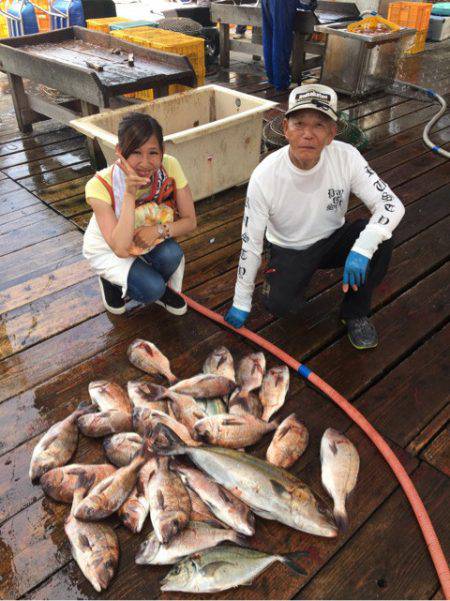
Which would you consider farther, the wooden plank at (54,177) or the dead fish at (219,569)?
the wooden plank at (54,177)

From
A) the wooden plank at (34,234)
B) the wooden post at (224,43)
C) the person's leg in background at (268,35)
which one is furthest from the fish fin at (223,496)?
the wooden post at (224,43)

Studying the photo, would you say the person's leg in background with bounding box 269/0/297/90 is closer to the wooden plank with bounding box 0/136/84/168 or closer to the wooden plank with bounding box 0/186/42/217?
the wooden plank with bounding box 0/136/84/168

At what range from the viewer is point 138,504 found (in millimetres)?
1876

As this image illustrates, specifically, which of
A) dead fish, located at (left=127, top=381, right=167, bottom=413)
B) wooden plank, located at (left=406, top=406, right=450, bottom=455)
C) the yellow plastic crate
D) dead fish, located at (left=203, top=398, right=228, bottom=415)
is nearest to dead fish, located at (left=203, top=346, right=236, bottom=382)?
dead fish, located at (left=203, top=398, right=228, bottom=415)

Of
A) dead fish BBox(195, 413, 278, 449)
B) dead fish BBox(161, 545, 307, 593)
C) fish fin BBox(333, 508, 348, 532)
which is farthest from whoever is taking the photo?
→ dead fish BBox(195, 413, 278, 449)

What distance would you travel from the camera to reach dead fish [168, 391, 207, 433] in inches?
87.4

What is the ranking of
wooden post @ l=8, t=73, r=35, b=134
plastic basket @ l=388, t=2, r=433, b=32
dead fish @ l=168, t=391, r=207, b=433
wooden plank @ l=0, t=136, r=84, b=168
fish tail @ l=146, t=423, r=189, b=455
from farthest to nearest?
plastic basket @ l=388, t=2, r=433, b=32 < wooden post @ l=8, t=73, r=35, b=134 < wooden plank @ l=0, t=136, r=84, b=168 < dead fish @ l=168, t=391, r=207, b=433 < fish tail @ l=146, t=423, r=189, b=455

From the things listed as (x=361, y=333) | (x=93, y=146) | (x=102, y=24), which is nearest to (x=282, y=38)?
(x=102, y=24)

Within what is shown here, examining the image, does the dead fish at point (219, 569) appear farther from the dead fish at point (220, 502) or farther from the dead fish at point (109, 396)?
the dead fish at point (109, 396)

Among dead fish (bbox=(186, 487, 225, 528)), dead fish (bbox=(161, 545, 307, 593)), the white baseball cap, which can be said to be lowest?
dead fish (bbox=(186, 487, 225, 528))

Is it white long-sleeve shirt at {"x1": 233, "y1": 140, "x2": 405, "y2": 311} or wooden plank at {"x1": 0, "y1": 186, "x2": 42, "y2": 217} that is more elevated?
white long-sleeve shirt at {"x1": 233, "y1": 140, "x2": 405, "y2": 311}

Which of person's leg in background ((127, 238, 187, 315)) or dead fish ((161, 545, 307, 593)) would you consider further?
person's leg in background ((127, 238, 187, 315))

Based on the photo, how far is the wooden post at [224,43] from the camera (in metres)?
7.65

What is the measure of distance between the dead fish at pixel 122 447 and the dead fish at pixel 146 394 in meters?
0.20
